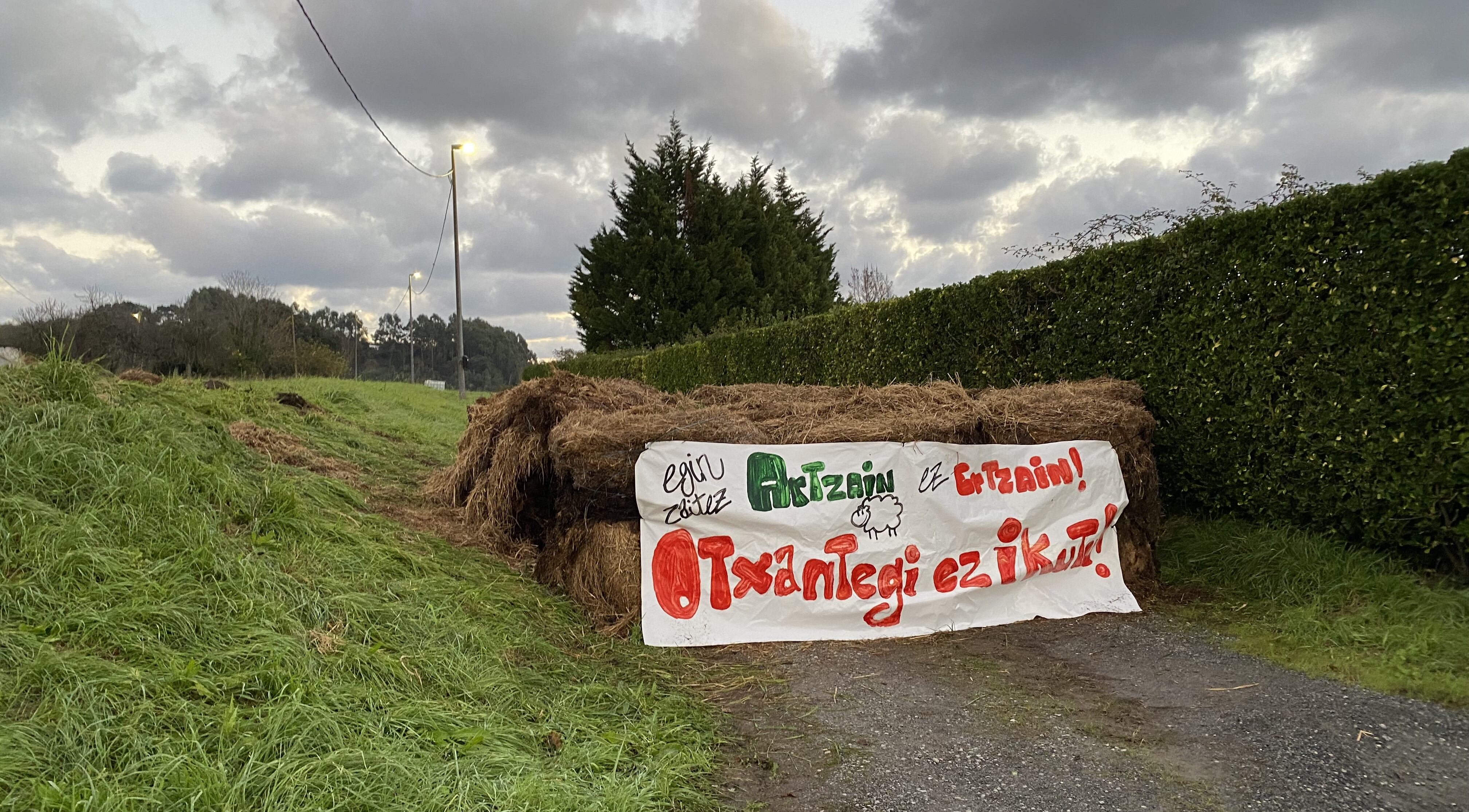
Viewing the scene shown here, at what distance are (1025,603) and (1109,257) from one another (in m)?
2.79

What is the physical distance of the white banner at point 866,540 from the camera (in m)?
4.41

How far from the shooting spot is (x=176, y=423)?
523 cm

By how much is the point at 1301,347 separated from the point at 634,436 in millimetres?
3894

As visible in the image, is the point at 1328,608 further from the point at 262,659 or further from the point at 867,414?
the point at 262,659

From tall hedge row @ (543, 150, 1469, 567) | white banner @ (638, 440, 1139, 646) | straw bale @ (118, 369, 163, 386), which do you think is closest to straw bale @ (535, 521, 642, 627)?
white banner @ (638, 440, 1139, 646)

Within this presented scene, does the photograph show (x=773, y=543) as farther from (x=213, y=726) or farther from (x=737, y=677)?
(x=213, y=726)

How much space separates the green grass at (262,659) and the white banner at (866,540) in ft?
1.95

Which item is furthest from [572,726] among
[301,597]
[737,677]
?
[301,597]

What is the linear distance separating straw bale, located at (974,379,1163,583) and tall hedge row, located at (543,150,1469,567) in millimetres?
446

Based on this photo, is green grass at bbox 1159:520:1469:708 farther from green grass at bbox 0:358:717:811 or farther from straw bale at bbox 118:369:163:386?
straw bale at bbox 118:369:163:386

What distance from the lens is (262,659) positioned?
2.86 metres

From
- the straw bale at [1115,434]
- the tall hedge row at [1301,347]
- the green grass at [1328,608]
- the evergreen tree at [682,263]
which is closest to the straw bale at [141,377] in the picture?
the straw bale at [1115,434]

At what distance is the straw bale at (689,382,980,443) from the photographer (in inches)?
188

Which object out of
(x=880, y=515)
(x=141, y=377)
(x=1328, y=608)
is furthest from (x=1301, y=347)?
(x=141, y=377)
